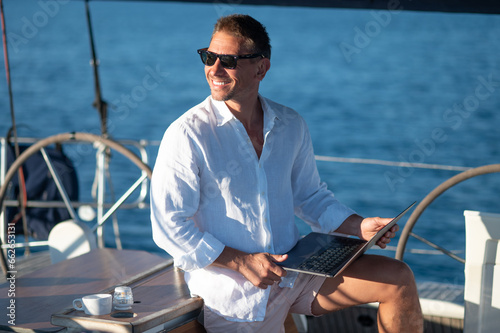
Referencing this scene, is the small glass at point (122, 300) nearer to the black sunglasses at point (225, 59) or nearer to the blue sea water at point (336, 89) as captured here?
the black sunglasses at point (225, 59)

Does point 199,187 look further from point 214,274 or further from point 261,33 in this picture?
point 261,33

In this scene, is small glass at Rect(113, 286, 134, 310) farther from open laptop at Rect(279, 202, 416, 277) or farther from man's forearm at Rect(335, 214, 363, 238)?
man's forearm at Rect(335, 214, 363, 238)

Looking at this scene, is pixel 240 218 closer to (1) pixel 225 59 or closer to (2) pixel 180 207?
(2) pixel 180 207

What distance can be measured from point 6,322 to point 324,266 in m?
0.85

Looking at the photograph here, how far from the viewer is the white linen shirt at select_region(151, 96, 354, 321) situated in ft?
6.12

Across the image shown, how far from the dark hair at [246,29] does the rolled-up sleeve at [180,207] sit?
316 millimetres

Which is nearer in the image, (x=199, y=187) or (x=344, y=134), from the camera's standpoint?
(x=199, y=187)

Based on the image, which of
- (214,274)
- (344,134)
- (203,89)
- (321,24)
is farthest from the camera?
(321,24)

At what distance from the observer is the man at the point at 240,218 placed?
1.87m

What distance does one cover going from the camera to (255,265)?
1.87 m

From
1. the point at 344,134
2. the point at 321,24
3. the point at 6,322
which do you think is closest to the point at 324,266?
the point at 6,322

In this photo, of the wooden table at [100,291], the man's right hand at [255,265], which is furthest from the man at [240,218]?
the wooden table at [100,291]

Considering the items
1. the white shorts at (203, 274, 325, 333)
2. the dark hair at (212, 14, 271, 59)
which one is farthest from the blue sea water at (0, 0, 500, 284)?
the white shorts at (203, 274, 325, 333)

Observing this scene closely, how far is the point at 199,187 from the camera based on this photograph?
1900 millimetres
